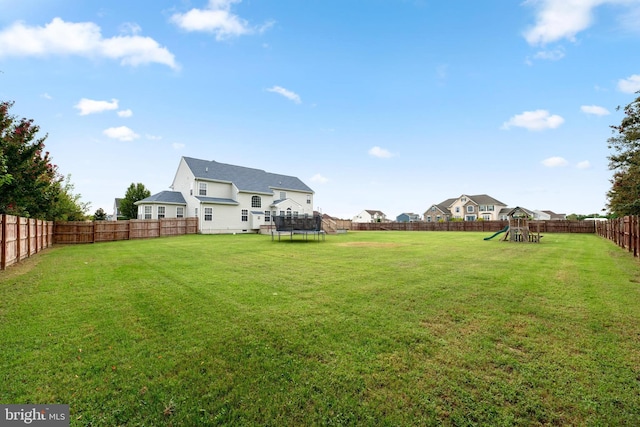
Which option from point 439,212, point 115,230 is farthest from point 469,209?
point 115,230

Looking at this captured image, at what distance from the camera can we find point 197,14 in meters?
13.1

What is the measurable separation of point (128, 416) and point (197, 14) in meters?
16.1

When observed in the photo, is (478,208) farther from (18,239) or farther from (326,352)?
(18,239)

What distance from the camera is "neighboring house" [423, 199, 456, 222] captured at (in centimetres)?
6106

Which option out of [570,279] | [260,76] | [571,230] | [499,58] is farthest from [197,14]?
[571,230]

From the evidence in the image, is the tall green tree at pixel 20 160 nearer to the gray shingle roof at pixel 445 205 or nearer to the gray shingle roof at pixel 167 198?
the gray shingle roof at pixel 167 198

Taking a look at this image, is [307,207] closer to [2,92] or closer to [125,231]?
[125,231]

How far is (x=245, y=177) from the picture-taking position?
3362 centimetres

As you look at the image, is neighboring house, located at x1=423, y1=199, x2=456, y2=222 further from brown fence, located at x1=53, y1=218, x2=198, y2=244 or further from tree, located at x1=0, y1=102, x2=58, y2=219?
tree, located at x1=0, y1=102, x2=58, y2=219

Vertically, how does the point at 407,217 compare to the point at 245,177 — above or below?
below

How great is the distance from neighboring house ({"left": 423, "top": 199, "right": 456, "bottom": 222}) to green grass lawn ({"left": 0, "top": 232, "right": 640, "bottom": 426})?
58641 millimetres

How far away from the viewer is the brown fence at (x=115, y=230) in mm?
17969

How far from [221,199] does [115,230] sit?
11.0 metres

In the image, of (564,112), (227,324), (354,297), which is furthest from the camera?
(564,112)
